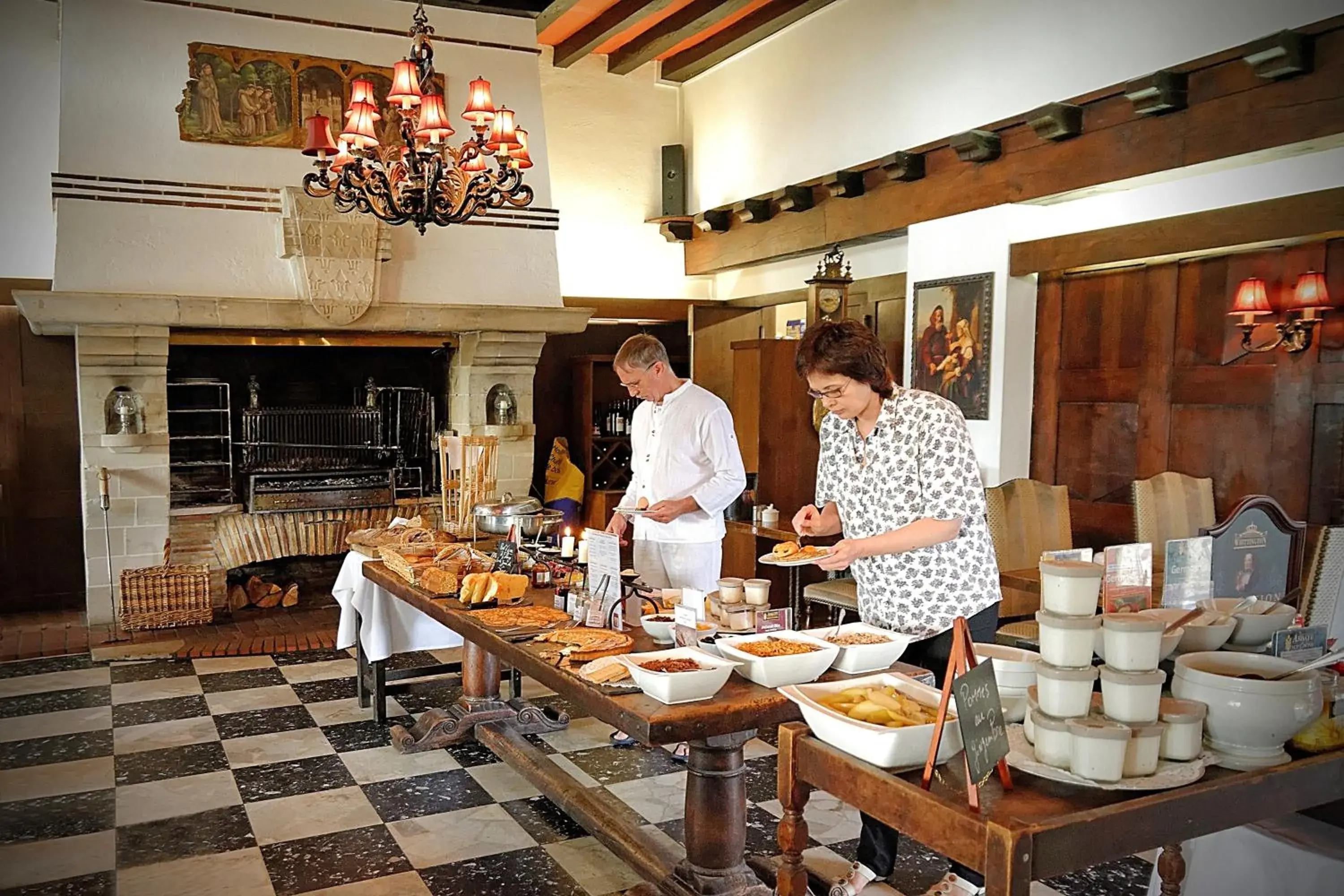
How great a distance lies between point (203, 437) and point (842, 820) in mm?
5594

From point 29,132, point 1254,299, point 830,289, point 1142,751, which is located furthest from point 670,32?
point 1142,751

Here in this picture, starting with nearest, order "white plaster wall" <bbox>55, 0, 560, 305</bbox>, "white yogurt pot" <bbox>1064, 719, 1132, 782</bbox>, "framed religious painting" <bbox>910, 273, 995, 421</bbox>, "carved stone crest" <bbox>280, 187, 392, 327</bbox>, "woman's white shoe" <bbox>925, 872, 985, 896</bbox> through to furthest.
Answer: "white yogurt pot" <bbox>1064, 719, 1132, 782</bbox> < "woman's white shoe" <bbox>925, 872, 985, 896</bbox> < "framed religious painting" <bbox>910, 273, 995, 421</bbox> < "white plaster wall" <bbox>55, 0, 560, 305</bbox> < "carved stone crest" <bbox>280, 187, 392, 327</bbox>

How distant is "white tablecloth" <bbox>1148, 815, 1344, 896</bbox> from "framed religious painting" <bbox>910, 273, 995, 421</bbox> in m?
3.76

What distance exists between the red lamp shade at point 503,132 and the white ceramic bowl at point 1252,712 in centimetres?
371

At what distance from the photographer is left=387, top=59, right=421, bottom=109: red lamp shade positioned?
170 inches

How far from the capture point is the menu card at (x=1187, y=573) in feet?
8.36

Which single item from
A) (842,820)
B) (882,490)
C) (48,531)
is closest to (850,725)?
(882,490)

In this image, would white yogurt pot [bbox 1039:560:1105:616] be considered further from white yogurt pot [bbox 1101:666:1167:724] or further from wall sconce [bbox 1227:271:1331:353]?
wall sconce [bbox 1227:271:1331:353]

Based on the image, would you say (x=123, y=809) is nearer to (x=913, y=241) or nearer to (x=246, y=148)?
(x=246, y=148)

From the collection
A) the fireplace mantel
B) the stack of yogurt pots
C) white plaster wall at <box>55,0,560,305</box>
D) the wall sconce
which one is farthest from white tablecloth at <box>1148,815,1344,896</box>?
white plaster wall at <box>55,0,560,305</box>

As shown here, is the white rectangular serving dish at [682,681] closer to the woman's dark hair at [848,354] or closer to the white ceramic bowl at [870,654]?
the white ceramic bowl at [870,654]

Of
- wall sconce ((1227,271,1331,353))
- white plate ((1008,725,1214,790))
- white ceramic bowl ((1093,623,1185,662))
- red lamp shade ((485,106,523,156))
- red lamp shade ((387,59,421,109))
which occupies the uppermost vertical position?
red lamp shade ((387,59,421,109))

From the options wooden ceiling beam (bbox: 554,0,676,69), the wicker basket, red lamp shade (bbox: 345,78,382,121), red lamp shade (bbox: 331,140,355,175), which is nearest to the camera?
red lamp shade (bbox: 345,78,382,121)

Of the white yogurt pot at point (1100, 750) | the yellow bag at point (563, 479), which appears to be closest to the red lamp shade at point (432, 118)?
the white yogurt pot at point (1100, 750)
